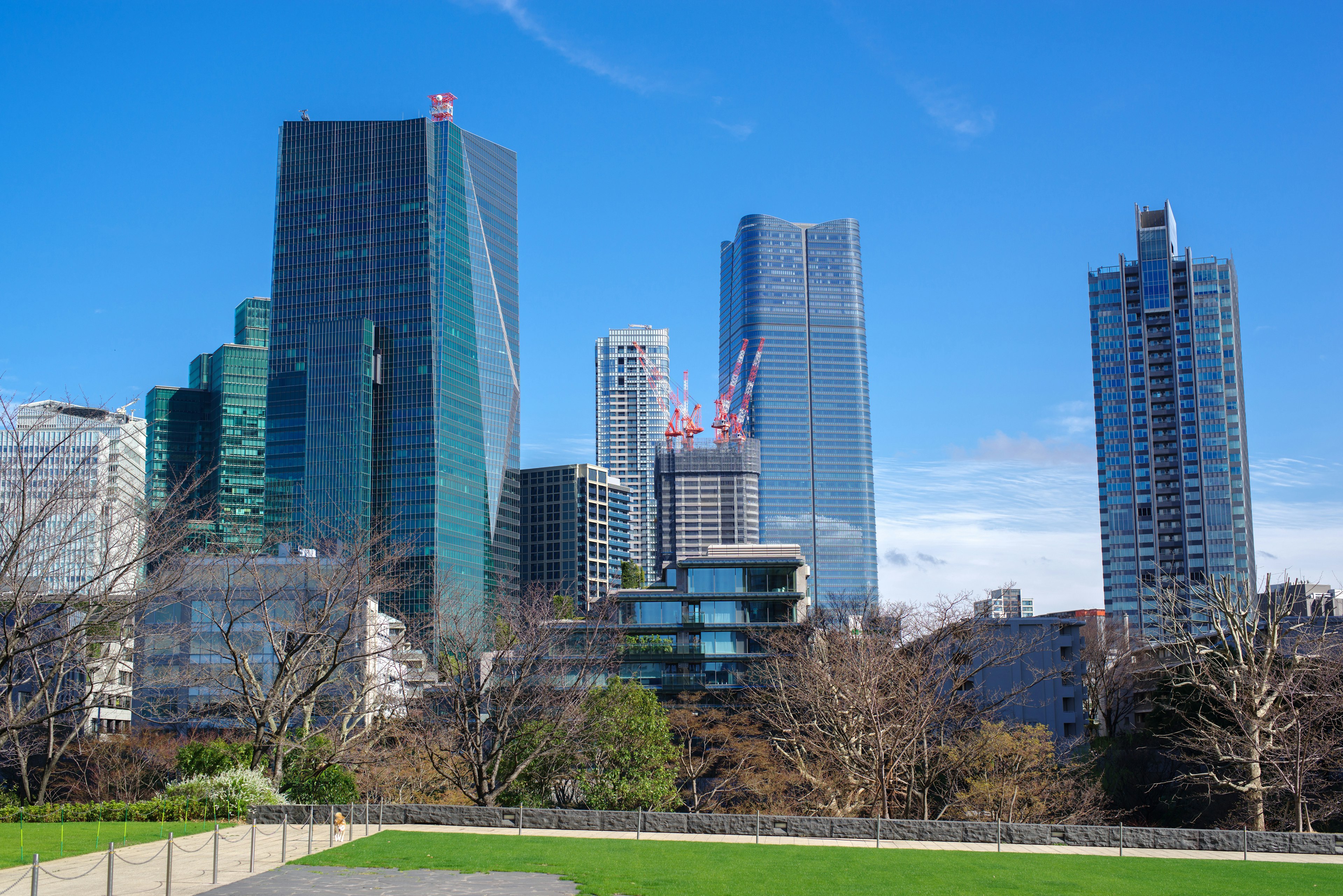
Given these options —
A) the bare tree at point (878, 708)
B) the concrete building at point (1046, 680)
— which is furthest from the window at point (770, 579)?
the bare tree at point (878, 708)

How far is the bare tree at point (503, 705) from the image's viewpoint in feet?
139

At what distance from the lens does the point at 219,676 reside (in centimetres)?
4947

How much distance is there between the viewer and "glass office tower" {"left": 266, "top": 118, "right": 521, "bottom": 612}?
17912 centimetres

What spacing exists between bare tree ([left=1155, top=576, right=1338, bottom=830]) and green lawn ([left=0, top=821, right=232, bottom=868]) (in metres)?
35.7

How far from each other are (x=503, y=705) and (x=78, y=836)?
16513 mm

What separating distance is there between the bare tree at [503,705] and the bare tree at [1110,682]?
4735cm

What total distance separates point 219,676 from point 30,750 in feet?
32.5

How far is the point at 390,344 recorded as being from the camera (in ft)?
615

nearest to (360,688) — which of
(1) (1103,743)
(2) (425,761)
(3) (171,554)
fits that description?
(2) (425,761)

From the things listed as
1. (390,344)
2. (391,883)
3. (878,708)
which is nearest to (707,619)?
(878,708)

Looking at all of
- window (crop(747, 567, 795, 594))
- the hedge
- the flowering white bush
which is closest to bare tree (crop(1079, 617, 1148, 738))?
window (crop(747, 567, 795, 594))

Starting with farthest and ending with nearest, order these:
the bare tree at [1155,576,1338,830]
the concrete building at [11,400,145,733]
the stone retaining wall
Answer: the bare tree at [1155,576,1338,830]
the stone retaining wall
the concrete building at [11,400,145,733]

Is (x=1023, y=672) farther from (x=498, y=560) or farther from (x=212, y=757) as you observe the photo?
(x=498, y=560)

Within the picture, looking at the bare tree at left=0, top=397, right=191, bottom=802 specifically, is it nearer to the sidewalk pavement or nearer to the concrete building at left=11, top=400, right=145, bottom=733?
the concrete building at left=11, top=400, right=145, bottom=733
